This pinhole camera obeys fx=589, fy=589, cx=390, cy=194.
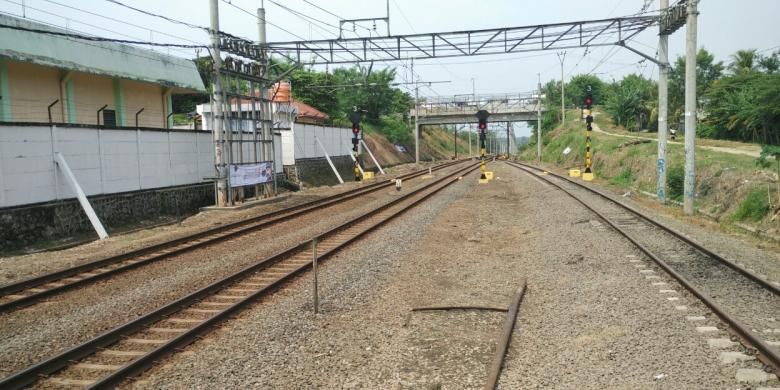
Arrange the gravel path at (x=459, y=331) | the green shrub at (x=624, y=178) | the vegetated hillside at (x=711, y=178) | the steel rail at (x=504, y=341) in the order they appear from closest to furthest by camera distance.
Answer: the steel rail at (x=504, y=341)
the gravel path at (x=459, y=331)
the vegetated hillside at (x=711, y=178)
the green shrub at (x=624, y=178)

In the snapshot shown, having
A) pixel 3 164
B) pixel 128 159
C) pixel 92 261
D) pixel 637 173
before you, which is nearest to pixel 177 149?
pixel 128 159

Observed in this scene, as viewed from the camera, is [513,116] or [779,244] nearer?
[779,244]

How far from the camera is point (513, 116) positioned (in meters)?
63.1

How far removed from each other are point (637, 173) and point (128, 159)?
23.6 m

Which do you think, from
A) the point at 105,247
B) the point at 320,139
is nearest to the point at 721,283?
the point at 105,247

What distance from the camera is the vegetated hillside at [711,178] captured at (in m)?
15.6

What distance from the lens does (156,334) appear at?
7297mm

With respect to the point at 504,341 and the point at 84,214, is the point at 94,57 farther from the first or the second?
the point at 504,341

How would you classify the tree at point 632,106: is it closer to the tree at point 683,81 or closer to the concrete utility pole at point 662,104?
the tree at point 683,81

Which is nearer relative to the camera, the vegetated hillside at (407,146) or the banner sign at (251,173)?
the banner sign at (251,173)

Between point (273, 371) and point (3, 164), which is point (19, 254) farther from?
point (273, 371)

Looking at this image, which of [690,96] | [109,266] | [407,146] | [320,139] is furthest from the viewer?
[407,146]

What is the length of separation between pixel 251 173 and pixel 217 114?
2.92 m

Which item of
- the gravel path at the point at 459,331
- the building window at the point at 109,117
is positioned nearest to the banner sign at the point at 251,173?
the building window at the point at 109,117
